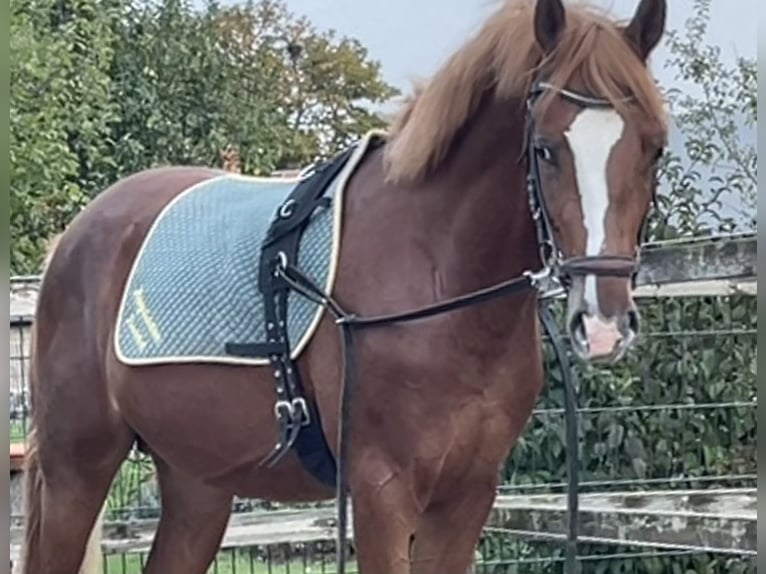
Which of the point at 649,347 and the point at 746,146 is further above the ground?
the point at 746,146

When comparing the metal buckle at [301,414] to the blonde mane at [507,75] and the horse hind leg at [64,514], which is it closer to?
the blonde mane at [507,75]

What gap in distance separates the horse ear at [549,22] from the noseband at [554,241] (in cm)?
9

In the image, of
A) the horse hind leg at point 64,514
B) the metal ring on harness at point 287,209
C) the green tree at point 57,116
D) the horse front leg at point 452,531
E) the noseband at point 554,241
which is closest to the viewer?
the noseband at point 554,241

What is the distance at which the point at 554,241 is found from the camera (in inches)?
92.5

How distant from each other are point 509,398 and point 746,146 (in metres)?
2.82

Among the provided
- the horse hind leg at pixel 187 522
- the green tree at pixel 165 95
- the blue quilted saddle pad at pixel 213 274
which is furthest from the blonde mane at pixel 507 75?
the green tree at pixel 165 95

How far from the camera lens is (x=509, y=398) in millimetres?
2609

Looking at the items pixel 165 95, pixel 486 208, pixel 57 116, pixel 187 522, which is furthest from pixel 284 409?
pixel 165 95

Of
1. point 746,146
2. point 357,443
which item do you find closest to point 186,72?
point 746,146

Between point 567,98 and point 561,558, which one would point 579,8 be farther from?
point 561,558

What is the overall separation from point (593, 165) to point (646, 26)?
0.37m

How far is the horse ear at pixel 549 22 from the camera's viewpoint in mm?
2418

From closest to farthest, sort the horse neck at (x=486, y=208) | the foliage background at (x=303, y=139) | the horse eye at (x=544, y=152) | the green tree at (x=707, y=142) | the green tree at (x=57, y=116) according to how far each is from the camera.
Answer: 1. the horse eye at (x=544, y=152)
2. the horse neck at (x=486, y=208)
3. the foliage background at (x=303, y=139)
4. the green tree at (x=707, y=142)
5. the green tree at (x=57, y=116)

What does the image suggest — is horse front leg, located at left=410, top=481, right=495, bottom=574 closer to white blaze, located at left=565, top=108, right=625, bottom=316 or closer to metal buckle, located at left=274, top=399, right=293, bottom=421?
metal buckle, located at left=274, top=399, right=293, bottom=421
